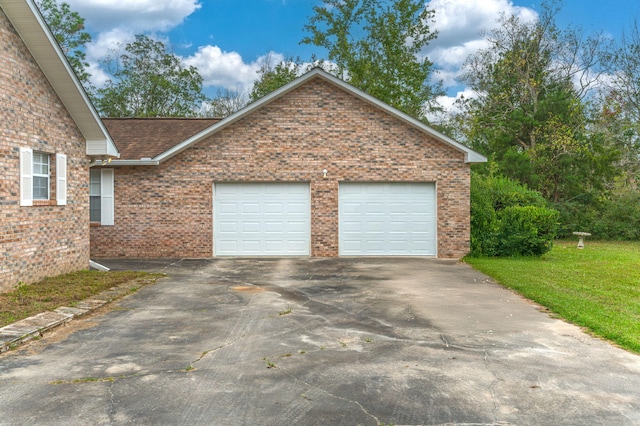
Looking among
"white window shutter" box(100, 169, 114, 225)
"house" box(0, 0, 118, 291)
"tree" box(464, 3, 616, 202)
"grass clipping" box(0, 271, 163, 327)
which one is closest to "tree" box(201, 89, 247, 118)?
"tree" box(464, 3, 616, 202)

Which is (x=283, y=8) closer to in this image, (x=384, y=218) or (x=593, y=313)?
(x=384, y=218)

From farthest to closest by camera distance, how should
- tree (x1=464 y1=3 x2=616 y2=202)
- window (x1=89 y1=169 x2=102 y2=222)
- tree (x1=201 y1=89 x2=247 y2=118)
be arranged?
1. tree (x1=201 y1=89 x2=247 y2=118)
2. tree (x1=464 y1=3 x2=616 y2=202)
3. window (x1=89 y1=169 x2=102 y2=222)

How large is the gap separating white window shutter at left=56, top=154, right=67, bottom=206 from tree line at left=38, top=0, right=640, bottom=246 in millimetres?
12568

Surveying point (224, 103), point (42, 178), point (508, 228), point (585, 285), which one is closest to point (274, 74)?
point (224, 103)

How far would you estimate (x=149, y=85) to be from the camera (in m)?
37.2

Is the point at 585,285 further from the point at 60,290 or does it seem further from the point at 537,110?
the point at 537,110

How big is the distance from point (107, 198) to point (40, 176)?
5.00m

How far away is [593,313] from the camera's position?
813cm

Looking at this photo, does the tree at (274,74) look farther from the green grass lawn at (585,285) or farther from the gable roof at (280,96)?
the green grass lawn at (585,285)

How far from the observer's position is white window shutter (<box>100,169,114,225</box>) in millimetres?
16125

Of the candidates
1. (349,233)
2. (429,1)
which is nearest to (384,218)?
(349,233)

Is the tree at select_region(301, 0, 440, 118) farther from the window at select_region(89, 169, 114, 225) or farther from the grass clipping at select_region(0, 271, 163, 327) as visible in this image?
the grass clipping at select_region(0, 271, 163, 327)

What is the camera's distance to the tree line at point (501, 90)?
24.2 meters

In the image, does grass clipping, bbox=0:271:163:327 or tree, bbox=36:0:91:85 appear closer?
grass clipping, bbox=0:271:163:327
